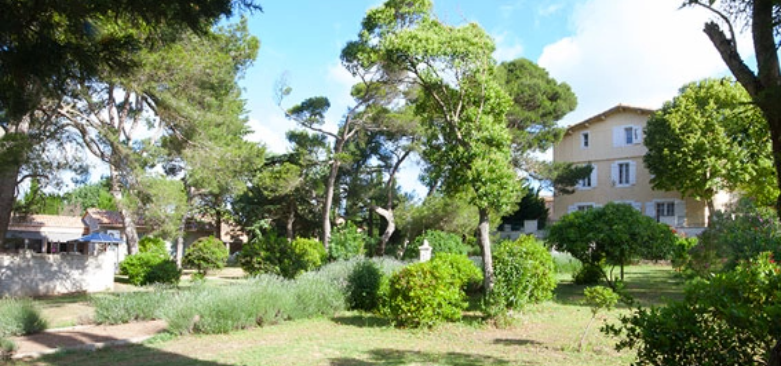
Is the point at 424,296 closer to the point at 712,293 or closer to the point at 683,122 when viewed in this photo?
the point at 712,293

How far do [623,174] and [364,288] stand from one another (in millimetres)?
27068

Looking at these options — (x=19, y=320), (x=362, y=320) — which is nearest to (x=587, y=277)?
(x=362, y=320)

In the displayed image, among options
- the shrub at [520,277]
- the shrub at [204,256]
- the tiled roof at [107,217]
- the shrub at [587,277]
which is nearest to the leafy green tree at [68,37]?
the shrub at [520,277]

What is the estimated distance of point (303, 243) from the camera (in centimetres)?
2070

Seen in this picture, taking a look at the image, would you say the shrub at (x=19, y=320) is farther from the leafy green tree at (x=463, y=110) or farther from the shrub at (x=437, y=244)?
the shrub at (x=437, y=244)

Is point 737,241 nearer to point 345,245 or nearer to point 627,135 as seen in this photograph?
point 345,245

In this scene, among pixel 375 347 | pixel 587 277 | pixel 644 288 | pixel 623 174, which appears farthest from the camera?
pixel 623 174

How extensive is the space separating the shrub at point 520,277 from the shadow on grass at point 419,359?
2.74 m

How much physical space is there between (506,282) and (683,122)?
21709mm

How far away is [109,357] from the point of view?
8.17m

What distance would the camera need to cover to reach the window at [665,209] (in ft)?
108

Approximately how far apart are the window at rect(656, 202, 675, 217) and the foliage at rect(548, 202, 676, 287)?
65.3ft

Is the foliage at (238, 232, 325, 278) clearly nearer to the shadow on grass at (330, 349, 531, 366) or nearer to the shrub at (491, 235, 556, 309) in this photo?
the shrub at (491, 235, 556, 309)

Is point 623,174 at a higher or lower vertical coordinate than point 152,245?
higher
